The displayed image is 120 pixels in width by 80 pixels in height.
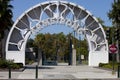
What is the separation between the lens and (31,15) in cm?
6775

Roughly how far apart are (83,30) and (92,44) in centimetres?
316

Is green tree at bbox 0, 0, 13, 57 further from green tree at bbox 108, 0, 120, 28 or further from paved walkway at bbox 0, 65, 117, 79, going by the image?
green tree at bbox 108, 0, 120, 28

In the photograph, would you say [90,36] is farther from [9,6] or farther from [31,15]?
[9,6]

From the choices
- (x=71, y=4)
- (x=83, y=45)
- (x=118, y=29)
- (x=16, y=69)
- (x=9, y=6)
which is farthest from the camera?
(x=83, y=45)

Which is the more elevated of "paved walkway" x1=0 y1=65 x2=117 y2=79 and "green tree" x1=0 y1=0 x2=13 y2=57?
"green tree" x1=0 y1=0 x2=13 y2=57

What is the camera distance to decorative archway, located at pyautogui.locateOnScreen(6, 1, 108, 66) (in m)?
66.3

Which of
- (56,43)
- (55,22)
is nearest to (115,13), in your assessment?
(55,22)

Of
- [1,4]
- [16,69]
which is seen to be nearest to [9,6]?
[1,4]

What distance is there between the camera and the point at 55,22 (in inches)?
2623

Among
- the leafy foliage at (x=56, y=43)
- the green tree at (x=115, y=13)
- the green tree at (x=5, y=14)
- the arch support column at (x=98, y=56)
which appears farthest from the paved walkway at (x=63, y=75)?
the leafy foliage at (x=56, y=43)

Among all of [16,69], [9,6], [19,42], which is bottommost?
[16,69]

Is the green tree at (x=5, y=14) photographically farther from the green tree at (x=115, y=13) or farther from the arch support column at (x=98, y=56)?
the arch support column at (x=98, y=56)

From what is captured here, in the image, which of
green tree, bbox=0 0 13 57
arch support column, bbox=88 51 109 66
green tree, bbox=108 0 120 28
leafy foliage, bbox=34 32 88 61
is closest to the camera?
green tree, bbox=0 0 13 57

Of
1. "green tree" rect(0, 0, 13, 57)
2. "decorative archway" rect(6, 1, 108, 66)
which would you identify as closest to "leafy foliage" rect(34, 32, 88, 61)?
"decorative archway" rect(6, 1, 108, 66)
